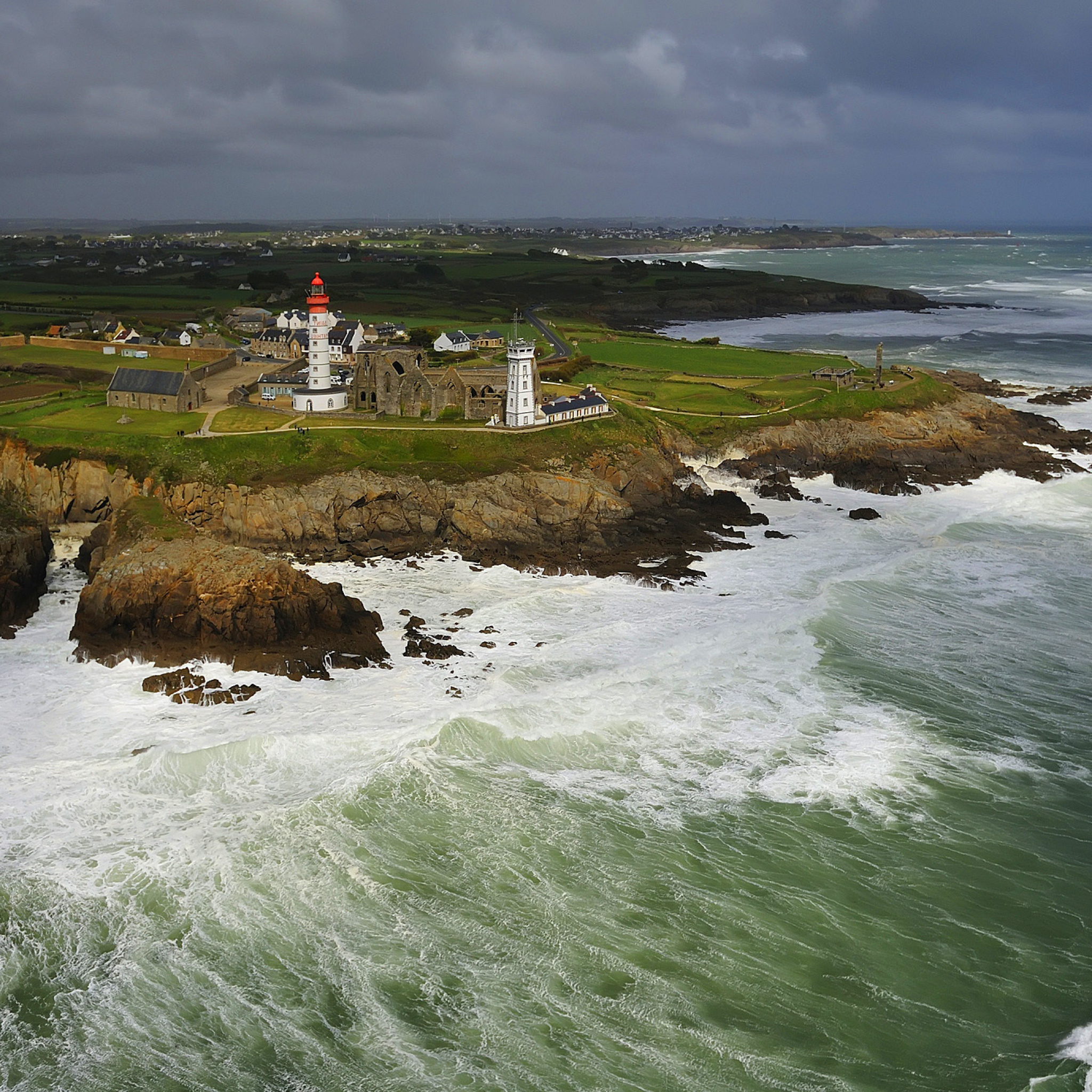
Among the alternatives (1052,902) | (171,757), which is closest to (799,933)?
(1052,902)

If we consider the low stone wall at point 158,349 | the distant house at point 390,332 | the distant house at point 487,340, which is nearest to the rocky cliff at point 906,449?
the distant house at point 487,340

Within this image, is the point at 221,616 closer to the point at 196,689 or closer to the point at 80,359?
the point at 196,689

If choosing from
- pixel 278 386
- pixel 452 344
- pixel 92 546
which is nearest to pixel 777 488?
pixel 278 386

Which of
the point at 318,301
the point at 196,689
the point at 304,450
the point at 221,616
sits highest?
the point at 318,301

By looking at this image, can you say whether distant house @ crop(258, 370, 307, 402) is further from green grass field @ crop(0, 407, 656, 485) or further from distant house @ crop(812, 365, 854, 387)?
distant house @ crop(812, 365, 854, 387)

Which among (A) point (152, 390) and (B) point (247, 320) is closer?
(A) point (152, 390)

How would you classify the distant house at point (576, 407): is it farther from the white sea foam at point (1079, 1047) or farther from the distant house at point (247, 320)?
the distant house at point (247, 320)
